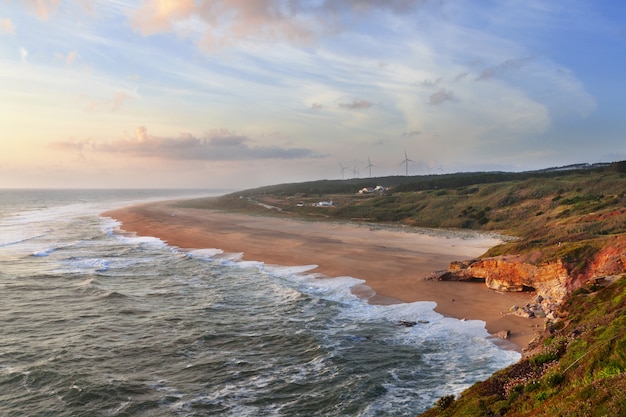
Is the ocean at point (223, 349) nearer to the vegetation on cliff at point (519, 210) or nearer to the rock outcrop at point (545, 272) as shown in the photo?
the rock outcrop at point (545, 272)

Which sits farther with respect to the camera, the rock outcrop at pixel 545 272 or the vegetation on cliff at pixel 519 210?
the vegetation on cliff at pixel 519 210

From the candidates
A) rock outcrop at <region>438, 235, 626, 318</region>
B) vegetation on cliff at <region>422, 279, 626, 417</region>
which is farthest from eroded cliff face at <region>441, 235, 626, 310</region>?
vegetation on cliff at <region>422, 279, 626, 417</region>

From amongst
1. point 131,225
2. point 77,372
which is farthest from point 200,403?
point 131,225

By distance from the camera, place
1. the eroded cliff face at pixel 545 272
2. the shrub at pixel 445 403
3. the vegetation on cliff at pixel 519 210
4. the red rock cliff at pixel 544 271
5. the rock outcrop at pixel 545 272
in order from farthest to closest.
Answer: the vegetation on cliff at pixel 519 210 → the red rock cliff at pixel 544 271 → the eroded cliff face at pixel 545 272 → the rock outcrop at pixel 545 272 → the shrub at pixel 445 403

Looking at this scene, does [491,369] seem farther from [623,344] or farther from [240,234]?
[240,234]

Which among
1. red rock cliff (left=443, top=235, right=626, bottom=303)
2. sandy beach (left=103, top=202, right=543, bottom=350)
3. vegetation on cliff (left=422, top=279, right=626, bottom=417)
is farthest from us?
sandy beach (left=103, top=202, right=543, bottom=350)

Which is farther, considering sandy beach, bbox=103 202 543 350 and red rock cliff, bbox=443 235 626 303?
sandy beach, bbox=103 202 543 350

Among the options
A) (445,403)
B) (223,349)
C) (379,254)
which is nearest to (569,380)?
(445,403)

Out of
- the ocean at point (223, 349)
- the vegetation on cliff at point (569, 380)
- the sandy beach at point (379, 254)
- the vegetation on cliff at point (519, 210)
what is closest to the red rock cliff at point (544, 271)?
the sandy beach at point (379, 254)

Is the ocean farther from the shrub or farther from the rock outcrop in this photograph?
the rock outcrop
